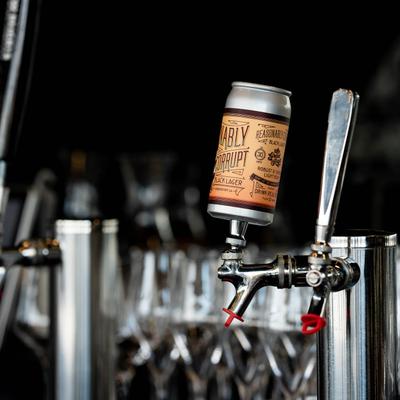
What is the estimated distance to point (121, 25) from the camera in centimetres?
255

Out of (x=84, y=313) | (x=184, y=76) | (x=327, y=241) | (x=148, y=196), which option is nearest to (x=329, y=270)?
(x=327, y=241)

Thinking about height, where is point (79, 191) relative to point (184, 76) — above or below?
below

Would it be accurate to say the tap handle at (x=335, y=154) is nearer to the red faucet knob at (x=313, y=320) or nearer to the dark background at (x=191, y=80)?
the red faucet knob at (x=313, y=320)

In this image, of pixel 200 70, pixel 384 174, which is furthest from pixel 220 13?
pixel 384 174

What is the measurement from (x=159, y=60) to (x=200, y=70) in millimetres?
136

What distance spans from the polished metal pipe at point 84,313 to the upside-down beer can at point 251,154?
486 millimetres

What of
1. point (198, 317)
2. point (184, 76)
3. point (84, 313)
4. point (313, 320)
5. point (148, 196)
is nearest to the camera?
point (313, 320)

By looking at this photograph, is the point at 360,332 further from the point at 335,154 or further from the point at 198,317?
the point at 198,317

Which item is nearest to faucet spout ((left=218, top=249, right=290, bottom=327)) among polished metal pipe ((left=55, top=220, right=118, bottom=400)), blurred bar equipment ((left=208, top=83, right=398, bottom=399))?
blurred bar equipment ((left=208, top=83, right=398, bottom=399))

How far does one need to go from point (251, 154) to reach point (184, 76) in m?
1.89

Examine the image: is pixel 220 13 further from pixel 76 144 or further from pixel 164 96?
pixel 76 144

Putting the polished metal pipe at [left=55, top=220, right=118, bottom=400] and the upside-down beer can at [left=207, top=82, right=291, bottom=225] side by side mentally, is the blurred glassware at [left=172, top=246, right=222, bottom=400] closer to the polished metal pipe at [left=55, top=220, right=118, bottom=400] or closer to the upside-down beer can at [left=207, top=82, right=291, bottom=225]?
the polished metal pipe at [left=55, top=220, right=118, bottom=400]

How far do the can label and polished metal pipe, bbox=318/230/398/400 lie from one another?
4.4 inches

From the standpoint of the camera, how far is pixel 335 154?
91cm
